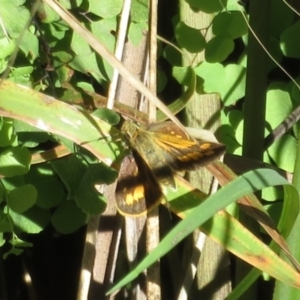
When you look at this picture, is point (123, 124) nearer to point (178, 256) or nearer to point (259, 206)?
point (259, 206)

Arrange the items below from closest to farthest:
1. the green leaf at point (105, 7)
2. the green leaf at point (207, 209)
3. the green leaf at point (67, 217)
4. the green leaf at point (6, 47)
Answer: the green leaf at point (207, 209) → the green leaf at point (6, 47) → the green leaf at point (105, 7) → the green leaf at point (67, 217)

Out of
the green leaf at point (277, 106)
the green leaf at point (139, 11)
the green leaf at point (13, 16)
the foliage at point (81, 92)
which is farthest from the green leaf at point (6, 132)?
the green leaf at point (277, 106)

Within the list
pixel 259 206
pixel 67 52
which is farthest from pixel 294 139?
pixel 67 52

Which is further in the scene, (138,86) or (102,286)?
(102,286)

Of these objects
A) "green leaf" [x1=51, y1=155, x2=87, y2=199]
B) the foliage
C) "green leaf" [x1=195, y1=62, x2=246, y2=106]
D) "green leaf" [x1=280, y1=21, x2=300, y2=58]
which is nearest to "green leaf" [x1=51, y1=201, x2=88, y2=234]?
the foliage

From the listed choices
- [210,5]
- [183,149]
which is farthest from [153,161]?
[210,5]

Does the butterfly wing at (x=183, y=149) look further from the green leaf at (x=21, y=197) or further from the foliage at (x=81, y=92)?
the green leaf at (x=21, y=197)
